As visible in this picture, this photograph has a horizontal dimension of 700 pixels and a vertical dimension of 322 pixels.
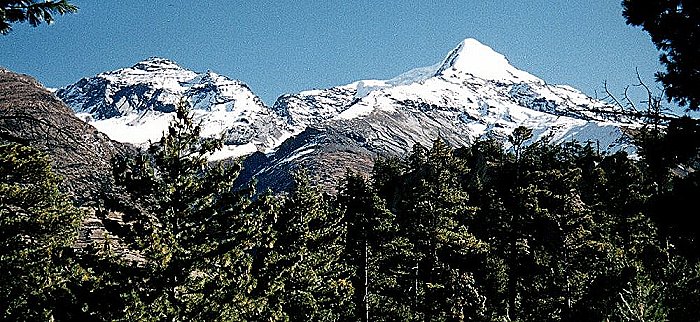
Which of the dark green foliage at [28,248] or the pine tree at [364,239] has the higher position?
the pine tree at [364,239]

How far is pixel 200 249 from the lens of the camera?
51.7ft

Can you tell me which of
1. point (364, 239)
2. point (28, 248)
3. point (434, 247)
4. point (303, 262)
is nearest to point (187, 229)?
point (28, 248)

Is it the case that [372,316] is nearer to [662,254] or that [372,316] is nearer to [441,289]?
[441,289]

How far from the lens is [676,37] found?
9.28 metres

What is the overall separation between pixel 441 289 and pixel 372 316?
161 inches

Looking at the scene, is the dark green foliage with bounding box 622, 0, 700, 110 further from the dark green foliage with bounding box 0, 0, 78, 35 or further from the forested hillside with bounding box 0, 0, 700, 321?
the dark green foliage with bounding box 0, 0, 78, 35

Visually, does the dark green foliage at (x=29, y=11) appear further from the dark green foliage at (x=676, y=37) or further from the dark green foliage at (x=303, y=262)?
the dark green foliage at (x=303, y=262)

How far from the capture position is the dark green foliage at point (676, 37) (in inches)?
356

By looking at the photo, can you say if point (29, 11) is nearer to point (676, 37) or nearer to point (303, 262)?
point (676, 37)

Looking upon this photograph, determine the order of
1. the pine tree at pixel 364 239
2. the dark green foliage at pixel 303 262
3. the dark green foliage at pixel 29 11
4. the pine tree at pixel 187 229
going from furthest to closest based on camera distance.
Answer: the pine tree at pixel 364 239 < the dark green foliage at pixel 303 262 < the pine tree at pixel 187 229 < the dark green foliage at pixel 29 11

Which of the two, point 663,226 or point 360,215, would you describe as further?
point 360,215

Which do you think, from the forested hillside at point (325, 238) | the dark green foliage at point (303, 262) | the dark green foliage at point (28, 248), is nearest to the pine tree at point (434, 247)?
the forested hillside at point (325, 238)

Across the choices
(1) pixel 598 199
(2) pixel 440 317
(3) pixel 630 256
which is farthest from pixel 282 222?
(1) pixel 598 199

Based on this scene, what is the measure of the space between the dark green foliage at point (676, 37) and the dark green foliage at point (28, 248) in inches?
619
